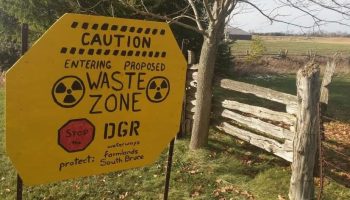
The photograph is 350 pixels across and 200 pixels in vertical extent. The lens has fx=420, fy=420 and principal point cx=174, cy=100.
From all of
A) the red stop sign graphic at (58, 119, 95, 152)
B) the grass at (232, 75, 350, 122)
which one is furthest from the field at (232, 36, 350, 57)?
the red stop sign graphic at (58, 119, 95, 152)

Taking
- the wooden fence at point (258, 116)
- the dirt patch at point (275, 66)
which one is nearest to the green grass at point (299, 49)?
the dirt patch at point (275, 66)

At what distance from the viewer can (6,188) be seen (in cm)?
679

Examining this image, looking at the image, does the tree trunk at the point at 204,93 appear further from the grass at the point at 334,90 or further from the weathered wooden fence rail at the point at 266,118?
the grass at the point at 334,90

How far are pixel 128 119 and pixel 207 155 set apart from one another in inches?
175

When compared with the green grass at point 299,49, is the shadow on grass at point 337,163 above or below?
below

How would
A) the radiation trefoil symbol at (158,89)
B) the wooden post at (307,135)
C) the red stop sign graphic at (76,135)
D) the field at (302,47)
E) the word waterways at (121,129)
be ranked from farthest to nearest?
the field at (302,47) < the wooden post at (307,135) < the radiation trefoil symbol at (158,89) < the word waterways at (121,129) < the red stop sign graphic at (76,135)

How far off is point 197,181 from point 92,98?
3.83 metres

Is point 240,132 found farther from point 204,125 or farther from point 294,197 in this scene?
point 294,197

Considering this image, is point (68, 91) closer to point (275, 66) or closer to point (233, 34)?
point (275, 66)

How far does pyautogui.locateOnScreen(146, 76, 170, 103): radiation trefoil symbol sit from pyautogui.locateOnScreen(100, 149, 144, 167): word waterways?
498 millimetres

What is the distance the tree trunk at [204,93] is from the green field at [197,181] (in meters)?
0.27

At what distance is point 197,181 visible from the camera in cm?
677

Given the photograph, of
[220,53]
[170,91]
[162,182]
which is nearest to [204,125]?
[162,182]

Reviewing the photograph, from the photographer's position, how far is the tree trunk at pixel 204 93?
7.66m
